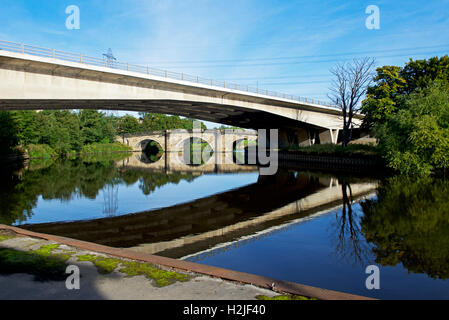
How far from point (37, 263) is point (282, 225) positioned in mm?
7600

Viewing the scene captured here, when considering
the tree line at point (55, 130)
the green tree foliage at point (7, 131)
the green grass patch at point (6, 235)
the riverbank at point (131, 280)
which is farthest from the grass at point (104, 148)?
the riverbank at point (131, 280)

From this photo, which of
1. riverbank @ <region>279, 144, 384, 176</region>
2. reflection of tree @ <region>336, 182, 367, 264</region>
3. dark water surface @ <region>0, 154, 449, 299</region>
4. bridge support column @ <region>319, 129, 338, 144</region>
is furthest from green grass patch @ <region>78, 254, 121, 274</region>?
bridge support column @ <region>319, 129, 338, 144</region>

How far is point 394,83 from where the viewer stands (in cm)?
3456

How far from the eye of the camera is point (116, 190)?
18984mm

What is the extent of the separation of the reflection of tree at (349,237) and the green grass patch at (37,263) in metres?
6.33

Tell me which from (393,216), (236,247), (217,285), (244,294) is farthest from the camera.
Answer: (393,216)

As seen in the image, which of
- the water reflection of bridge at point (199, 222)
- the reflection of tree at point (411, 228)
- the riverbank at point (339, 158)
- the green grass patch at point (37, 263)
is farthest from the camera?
the riverbank at point (339, 158)

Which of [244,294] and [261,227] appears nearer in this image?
[244,294]

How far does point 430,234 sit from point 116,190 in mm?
16439

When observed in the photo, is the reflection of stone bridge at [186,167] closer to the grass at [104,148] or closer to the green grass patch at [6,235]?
the green grass patch at [6,235]

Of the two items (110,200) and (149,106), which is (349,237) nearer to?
(110,200)

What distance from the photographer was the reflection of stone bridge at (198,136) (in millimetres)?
69000
